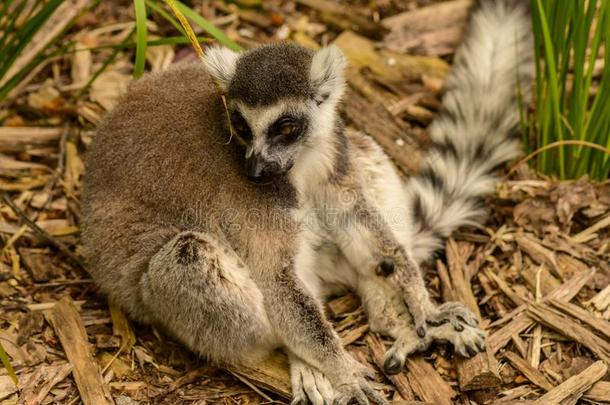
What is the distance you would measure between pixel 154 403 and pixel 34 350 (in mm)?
875

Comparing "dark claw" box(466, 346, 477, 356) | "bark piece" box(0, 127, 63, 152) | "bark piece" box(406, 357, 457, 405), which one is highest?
"bark piece" box(0, 127, 63, 152)

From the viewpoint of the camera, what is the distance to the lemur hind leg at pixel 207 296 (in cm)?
439

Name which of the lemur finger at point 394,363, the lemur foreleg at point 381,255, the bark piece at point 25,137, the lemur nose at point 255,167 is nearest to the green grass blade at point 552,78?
the lemur foreleg at point 381,255

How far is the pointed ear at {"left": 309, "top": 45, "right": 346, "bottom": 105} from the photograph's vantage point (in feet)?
14.6

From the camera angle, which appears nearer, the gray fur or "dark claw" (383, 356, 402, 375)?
the gray fur

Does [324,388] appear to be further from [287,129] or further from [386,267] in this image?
[287,129]

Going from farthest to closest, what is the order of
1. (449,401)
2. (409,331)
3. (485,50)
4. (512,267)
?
(485,50), (512,267), (409,331), (449,401)

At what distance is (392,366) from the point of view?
463 cm

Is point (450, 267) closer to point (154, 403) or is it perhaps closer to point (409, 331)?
point (409, 331)

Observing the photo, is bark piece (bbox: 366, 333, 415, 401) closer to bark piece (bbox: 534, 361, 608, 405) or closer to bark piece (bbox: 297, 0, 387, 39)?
bark piece (bbox: 534, 361, 608, 405)

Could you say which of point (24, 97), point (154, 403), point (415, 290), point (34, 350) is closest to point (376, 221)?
point (415, 290)

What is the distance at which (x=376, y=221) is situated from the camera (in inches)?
200

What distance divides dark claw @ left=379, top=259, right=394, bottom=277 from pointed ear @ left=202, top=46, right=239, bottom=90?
5.21ft

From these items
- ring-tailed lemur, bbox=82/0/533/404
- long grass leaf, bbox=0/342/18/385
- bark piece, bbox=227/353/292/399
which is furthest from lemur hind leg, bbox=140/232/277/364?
long grass leaf, bbox=0/342/18/385
